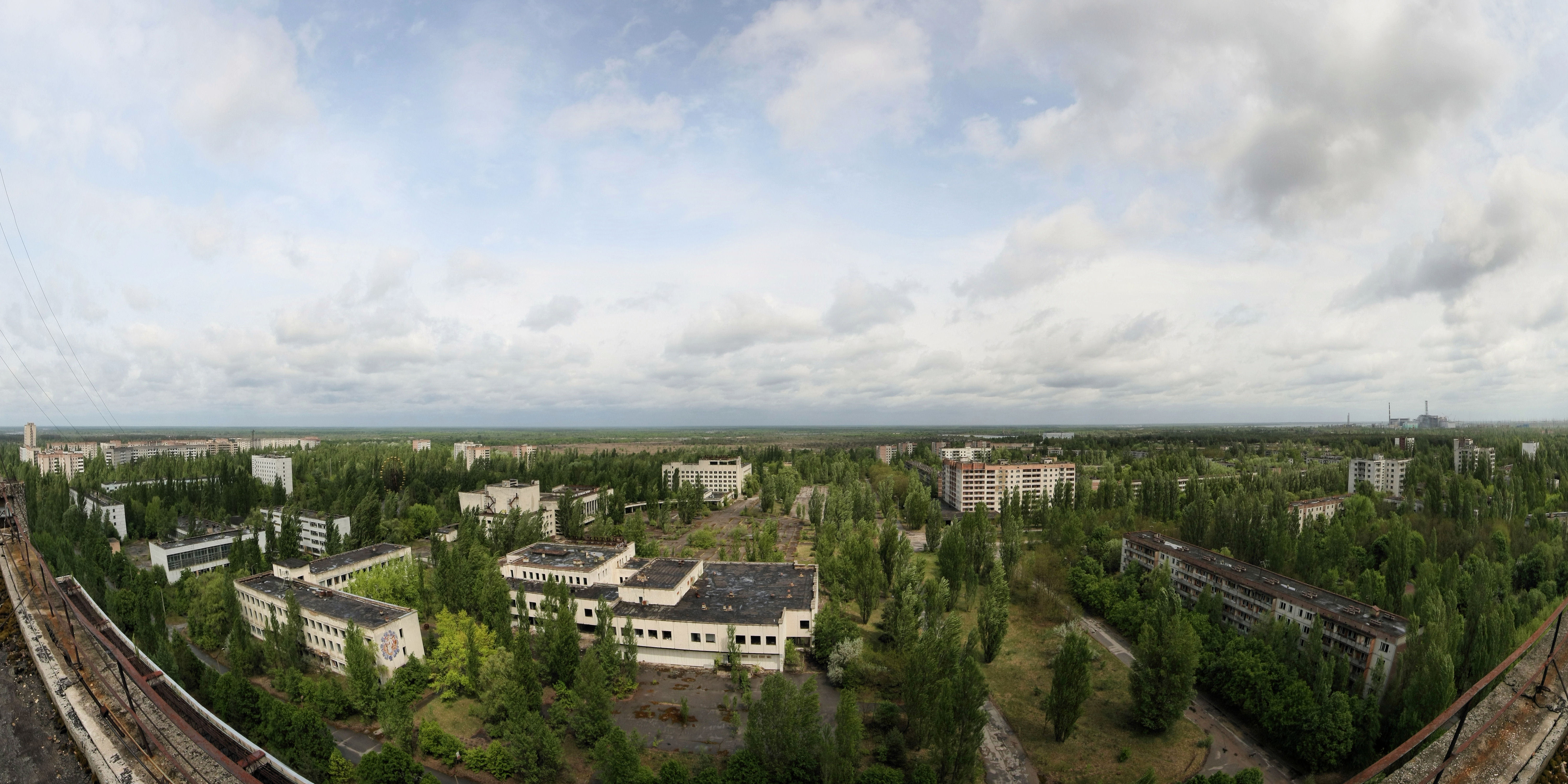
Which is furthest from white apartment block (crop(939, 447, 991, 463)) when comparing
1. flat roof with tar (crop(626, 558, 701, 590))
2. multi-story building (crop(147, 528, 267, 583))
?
multi-story building (crop(147, 528, 267, 583))

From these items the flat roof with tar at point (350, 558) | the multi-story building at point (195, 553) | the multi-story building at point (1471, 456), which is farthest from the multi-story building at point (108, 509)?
the multi-story building at point (1471, 456)

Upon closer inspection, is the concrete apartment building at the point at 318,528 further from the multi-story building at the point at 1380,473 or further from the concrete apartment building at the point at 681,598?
the multi-story building at the point at 1380,473

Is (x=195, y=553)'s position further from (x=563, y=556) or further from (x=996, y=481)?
(x=996, y=481)

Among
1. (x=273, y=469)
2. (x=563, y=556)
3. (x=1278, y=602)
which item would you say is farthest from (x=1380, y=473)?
(x=273, y=469)

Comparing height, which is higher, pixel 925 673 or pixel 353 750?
pixel 925 673

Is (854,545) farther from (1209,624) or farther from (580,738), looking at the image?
(580,738)

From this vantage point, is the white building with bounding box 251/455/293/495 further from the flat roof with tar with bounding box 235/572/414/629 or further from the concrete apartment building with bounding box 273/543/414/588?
the flat roof with tar with bounding box 235/572/414/629

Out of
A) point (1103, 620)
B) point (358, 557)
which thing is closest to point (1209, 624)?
point (1103, 620)

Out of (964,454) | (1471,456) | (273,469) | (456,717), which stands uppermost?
(1471,456)
